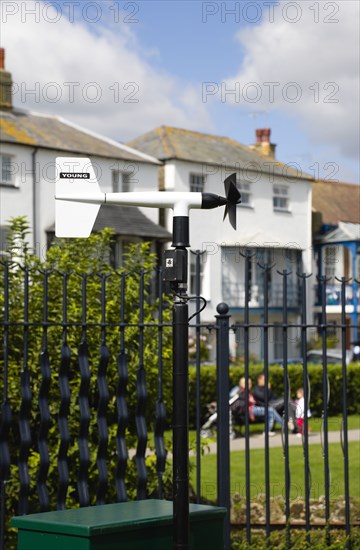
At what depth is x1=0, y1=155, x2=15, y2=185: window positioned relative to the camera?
94.4ft

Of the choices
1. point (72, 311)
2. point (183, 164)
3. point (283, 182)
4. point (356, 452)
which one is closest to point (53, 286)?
point (72, 311)

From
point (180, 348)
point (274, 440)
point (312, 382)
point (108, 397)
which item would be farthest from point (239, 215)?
point (180, 348)

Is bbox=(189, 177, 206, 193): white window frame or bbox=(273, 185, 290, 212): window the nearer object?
bbox=(189, 177, 206, 193): white window frame

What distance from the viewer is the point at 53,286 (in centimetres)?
786

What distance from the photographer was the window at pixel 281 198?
3856cm

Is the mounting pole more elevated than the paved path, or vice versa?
the mounting pole

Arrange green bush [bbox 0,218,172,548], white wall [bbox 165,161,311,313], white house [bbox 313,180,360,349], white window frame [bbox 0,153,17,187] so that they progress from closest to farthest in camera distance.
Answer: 1. green bush [bbox 0,218,172,548]
2. white window frame [bbox 0,153,17,187]
3. white wall [bbox 165,161,311,313]
4. white house [bbox 313,180,360,349]

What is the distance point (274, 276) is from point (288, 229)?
8.51 feet

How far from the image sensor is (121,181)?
32.0 m

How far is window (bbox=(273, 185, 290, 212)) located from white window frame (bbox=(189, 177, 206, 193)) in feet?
14.4

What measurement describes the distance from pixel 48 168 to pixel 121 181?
2.64m

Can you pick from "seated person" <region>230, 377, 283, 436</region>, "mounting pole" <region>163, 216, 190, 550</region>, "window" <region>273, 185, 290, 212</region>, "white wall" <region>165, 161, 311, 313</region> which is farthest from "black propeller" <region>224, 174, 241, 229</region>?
"window" <region>273, 185, 290, 212</region>

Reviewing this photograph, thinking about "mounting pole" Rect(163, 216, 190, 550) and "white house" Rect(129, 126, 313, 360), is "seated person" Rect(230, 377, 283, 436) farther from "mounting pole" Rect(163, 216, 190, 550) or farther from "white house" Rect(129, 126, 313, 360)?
"mounting pole" Rect(163, 216, 190, 550)

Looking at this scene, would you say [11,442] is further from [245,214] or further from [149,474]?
[245,214]
